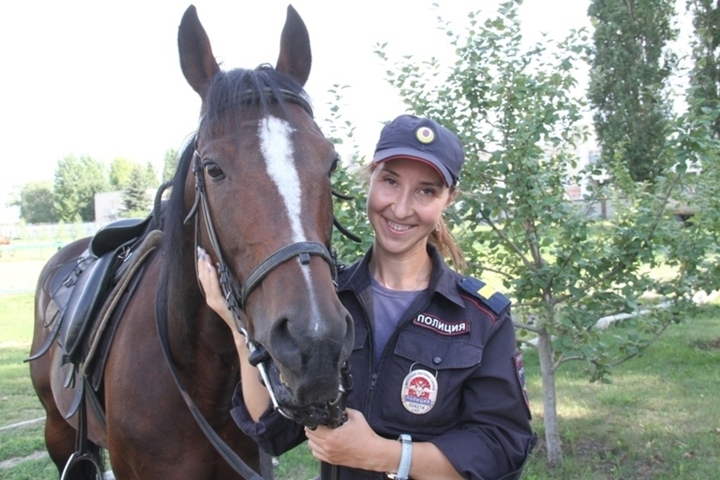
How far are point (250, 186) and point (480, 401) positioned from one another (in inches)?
33.3

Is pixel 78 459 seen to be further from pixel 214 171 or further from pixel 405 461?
pixel 405 461

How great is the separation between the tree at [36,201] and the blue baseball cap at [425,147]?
80105mm

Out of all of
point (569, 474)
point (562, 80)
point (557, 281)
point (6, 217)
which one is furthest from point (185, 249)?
point (6, 217)

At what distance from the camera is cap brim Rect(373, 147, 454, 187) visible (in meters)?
1.72

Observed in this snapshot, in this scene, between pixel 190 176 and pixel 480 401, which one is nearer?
pixel 480 401

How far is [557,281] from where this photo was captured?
4.04 m

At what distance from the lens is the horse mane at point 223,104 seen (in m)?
1.85

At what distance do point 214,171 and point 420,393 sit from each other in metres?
0.86

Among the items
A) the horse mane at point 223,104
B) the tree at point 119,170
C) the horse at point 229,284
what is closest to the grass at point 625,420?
the horse at point 229,284

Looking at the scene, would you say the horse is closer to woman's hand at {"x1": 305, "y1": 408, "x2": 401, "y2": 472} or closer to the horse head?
the horse head

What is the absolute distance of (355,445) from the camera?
60.0 inches

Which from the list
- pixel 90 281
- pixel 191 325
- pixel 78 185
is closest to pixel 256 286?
pixel 191 325

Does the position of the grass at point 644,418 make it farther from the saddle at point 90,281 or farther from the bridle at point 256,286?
the bridle at point 256,286

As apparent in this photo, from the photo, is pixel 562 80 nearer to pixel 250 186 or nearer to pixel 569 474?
pixel 569 474
